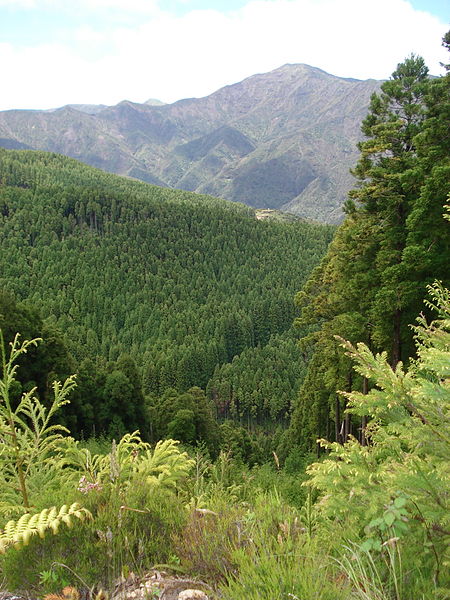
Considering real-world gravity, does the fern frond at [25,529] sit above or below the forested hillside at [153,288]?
above

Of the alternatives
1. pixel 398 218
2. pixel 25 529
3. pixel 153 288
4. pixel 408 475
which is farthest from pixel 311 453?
pixel 153 288

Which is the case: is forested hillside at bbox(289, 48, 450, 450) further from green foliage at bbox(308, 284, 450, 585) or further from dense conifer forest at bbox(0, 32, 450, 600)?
green foliage at bbox(308, 284, 450, 585)

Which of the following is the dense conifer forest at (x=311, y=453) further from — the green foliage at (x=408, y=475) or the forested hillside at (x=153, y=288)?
the forested hillside at (x=153, y=288)

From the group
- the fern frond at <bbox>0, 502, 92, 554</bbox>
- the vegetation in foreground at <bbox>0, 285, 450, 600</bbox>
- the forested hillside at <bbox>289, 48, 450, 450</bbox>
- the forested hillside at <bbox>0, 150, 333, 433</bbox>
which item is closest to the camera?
the vegetation in foreground at <bbox>0, 285, 450, 600</bbox>

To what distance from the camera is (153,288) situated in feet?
459

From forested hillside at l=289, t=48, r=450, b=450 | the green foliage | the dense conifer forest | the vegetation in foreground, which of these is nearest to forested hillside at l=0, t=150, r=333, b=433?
the dense conifer forest

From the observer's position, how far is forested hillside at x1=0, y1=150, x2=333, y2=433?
82.4 m

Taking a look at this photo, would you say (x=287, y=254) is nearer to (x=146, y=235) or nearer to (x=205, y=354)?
(x=146, y=235)

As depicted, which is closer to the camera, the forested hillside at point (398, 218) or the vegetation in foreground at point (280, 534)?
the vegetation in foreground at point (280, 534)

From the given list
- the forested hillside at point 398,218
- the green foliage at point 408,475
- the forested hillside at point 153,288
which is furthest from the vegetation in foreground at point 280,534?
the forested hillside at point 153,288

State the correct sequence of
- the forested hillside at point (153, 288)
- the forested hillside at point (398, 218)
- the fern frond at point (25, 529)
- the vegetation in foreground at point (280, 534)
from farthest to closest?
1. the forested hillside at point (153, 288)
2. the forested hillside at point (398, 218)
3. the fern frond at point (25, 529)
4. the vegetation in foreground at point (280, 534)

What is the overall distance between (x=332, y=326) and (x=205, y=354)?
8079 cm

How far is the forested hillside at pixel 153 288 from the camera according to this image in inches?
3246

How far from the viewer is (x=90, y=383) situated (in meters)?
32.8
